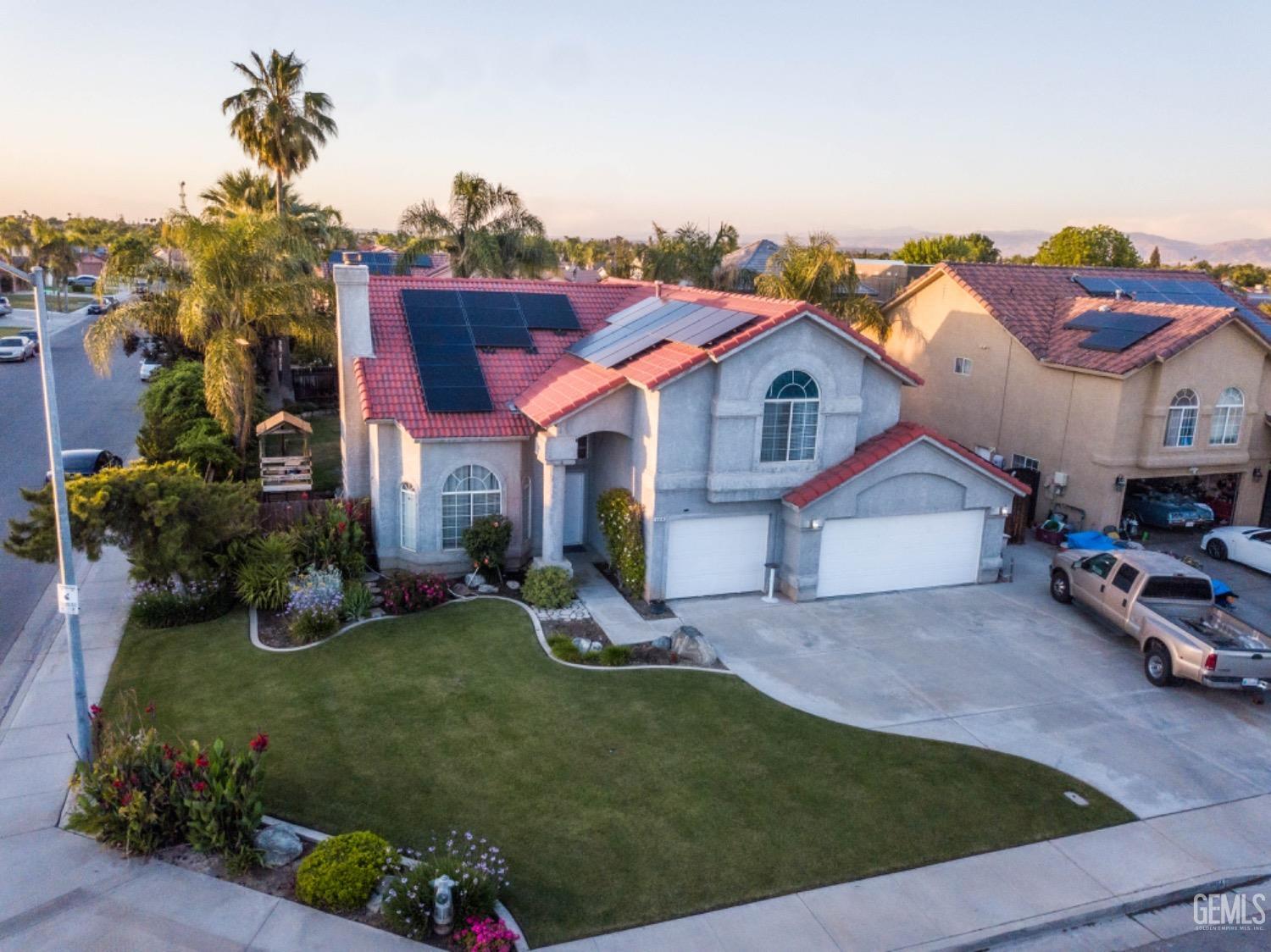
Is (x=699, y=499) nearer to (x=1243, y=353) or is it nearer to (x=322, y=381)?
(x=1243, y=353)

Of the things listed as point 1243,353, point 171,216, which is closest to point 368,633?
point 171,216

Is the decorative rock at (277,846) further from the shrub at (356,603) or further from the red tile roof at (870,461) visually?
the red tile roof at (870,461)

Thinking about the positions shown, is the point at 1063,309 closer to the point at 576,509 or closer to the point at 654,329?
the point at 654,329

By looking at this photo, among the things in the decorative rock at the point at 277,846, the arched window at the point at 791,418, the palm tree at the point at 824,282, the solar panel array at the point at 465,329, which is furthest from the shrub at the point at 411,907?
the palm tree at the point at 824,282

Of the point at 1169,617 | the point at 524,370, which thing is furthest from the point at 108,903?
the point at 1169,617

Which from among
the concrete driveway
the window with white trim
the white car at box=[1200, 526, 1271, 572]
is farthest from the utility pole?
the white car at box=[1200, 526, 1271, 572]

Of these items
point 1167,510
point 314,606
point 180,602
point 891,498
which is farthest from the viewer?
point 1167,510
